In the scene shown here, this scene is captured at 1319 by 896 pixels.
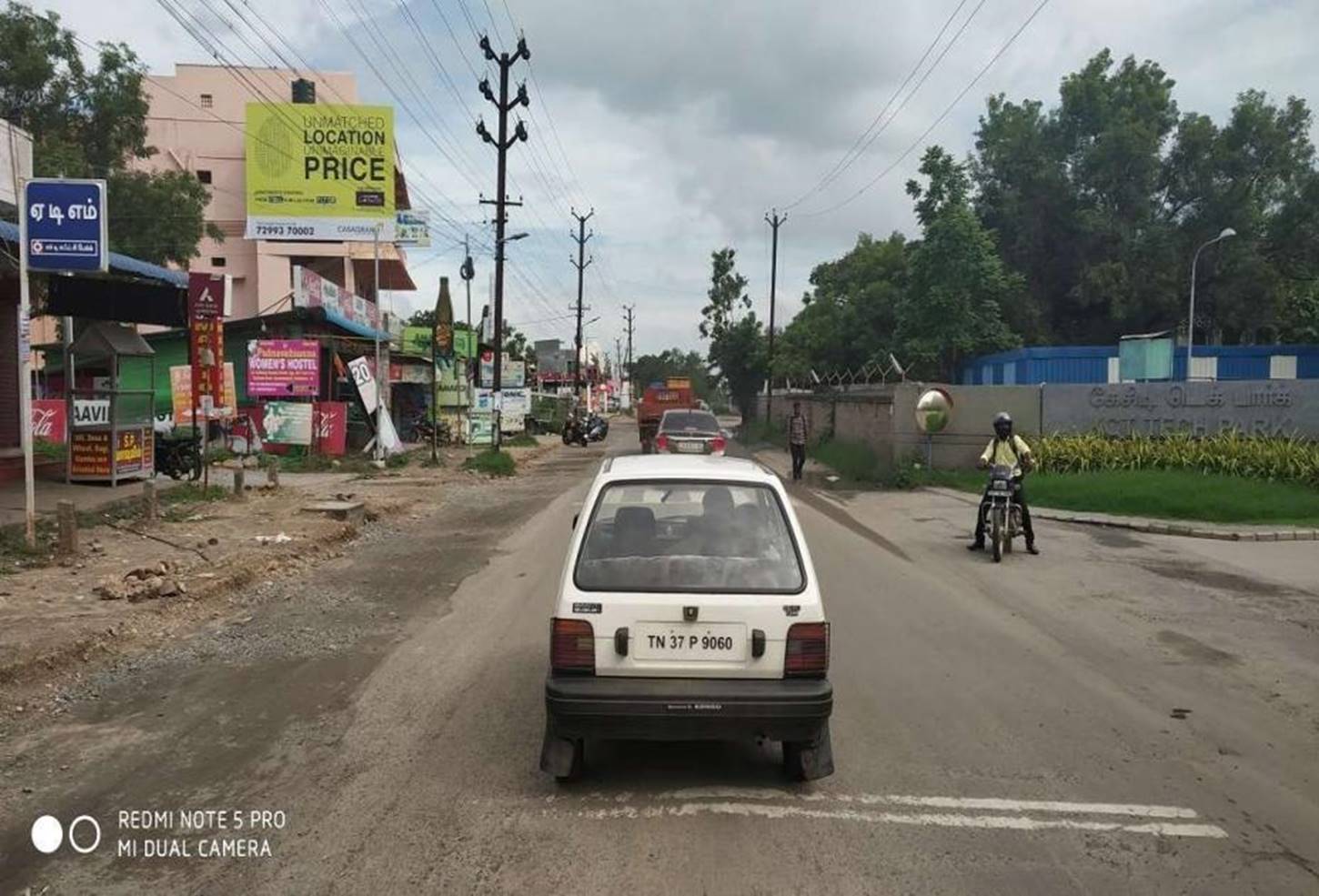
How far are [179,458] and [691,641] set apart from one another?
58.6ft

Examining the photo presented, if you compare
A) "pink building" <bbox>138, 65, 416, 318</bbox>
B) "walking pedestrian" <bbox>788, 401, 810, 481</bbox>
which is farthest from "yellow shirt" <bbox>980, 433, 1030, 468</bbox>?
"pink building" <bbox>138, 65, 416, 318</bbox>

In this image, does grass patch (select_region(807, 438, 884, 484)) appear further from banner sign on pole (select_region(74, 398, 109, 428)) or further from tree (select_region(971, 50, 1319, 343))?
tree (select_region(971, 50, 1319, 343))

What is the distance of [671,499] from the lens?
5285mm

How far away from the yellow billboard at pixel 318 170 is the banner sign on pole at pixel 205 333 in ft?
67.6

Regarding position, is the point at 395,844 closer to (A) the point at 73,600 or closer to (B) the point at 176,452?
Result: (A) the point at 73,600

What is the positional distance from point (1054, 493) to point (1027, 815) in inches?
545

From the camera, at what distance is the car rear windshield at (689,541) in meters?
4.85

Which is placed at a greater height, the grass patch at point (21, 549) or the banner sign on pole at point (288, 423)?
the banner sign on pole at point (288, 423)

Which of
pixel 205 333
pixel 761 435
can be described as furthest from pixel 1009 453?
pixel 761 435

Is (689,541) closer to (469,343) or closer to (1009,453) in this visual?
(1009,453)

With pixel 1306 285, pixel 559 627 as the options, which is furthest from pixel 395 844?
pixel 1306 285

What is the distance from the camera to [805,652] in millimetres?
4668

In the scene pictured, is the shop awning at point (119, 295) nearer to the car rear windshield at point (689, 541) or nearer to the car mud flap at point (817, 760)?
the car rear windshield at point (689, 541)

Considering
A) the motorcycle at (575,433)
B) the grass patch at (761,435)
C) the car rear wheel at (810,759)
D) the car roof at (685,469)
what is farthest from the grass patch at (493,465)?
the car rear wheel at (810,759)
